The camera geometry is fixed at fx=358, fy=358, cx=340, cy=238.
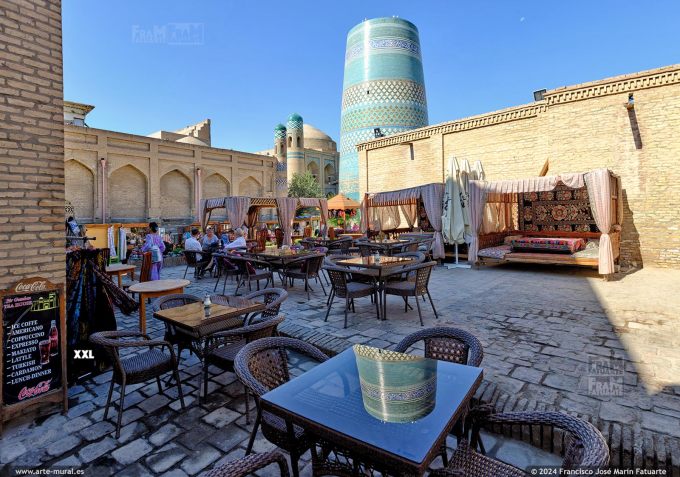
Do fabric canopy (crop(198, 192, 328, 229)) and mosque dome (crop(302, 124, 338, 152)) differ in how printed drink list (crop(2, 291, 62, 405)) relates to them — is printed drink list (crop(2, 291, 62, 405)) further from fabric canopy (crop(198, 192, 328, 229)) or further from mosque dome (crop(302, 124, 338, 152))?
mosque dome (crop(302, 124, 338, 152))

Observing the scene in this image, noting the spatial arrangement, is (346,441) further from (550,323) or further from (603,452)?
(550,323)

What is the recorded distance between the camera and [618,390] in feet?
8.95

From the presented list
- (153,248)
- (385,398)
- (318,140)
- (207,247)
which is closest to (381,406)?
(385,398)

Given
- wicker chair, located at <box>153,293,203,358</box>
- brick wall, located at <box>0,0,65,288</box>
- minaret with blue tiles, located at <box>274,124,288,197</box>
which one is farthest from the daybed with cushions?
minaret with blue tiles, located at <box>274,124,288,197</box>

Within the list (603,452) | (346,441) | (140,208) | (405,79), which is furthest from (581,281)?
(140,208)

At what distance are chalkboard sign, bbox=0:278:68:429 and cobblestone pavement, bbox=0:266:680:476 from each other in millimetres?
178

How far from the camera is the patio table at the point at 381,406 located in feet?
4.16

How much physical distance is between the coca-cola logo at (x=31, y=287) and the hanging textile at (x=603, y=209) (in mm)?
8992

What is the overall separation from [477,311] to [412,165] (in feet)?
36.2

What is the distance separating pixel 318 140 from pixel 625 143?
117 ft

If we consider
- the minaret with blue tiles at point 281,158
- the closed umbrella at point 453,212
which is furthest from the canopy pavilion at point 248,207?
the minaret with blue tiles at point 281,158

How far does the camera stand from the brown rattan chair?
4.30ft

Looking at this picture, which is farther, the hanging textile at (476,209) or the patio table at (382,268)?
the hanging textile at (476,209)

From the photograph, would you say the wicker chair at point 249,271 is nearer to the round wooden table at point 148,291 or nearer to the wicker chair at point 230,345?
the round wooden table at point 148,291
